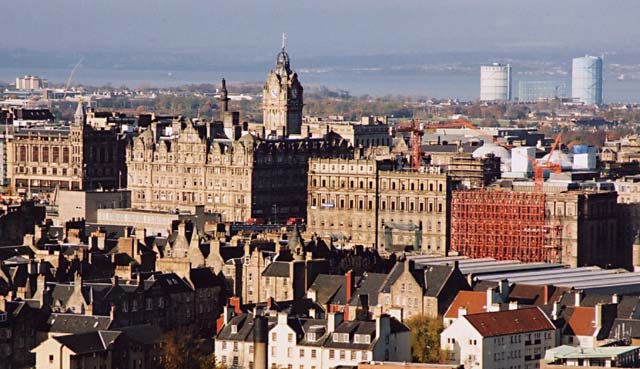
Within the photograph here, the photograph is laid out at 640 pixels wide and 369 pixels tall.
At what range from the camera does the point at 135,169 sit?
178000mm

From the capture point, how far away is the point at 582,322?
10094 centimetres

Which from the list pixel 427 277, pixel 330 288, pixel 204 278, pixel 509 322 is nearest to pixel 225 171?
pixel 204 278

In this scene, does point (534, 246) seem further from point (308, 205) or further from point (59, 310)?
point (59, 310)

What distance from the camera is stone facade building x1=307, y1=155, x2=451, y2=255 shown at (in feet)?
505

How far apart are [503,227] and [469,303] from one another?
4666 cm

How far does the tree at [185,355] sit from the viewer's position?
97.4 metres

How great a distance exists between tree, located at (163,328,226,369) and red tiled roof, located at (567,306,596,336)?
44.8 ft

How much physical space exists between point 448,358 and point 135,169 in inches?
3255

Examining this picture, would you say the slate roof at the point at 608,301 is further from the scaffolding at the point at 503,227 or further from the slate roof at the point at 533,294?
the scaffolding at the point at 503,227

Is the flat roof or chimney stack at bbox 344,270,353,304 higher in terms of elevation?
chimney stack at bbox 344,270,353,304

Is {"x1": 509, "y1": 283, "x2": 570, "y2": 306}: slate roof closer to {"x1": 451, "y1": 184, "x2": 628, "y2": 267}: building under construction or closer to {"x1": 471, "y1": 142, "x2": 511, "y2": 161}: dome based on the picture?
{"x1": 451, "y1": 184, "x2": 628, "y2": 267}: building under construction

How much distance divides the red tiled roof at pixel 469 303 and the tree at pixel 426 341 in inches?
67.5

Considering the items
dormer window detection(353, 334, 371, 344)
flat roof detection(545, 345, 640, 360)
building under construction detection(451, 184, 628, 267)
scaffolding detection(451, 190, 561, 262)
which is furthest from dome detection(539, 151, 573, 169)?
flat roof detection(545, 345, 640, 360)

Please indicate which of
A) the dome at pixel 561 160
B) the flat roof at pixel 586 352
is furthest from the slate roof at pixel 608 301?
the dome at pixel 561 160
